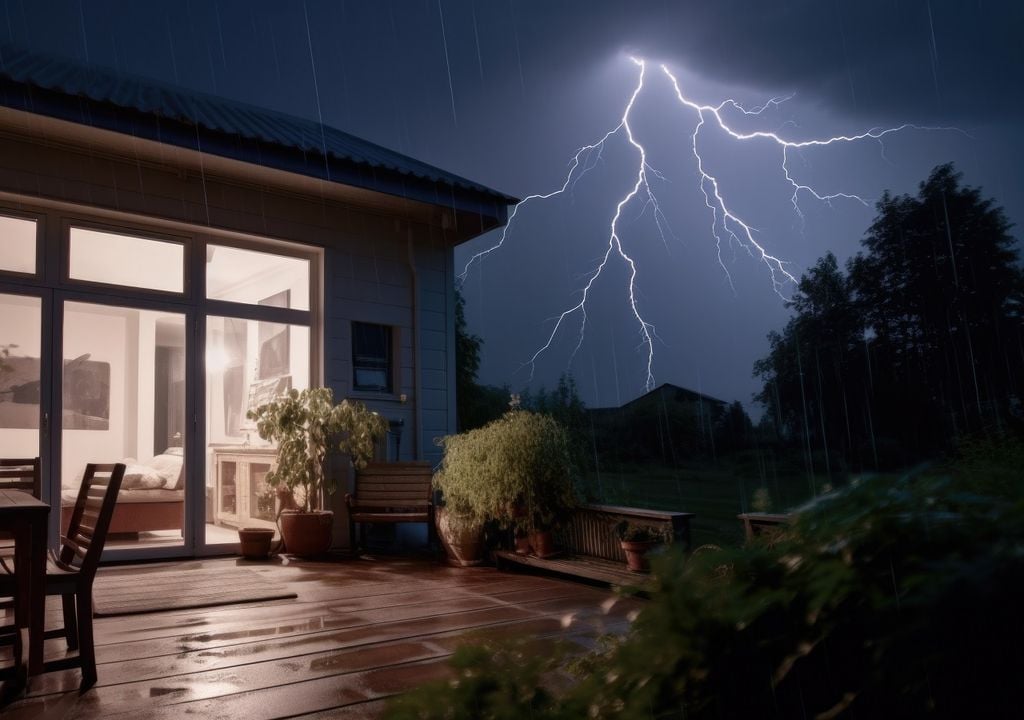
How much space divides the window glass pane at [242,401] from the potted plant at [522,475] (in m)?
1.98

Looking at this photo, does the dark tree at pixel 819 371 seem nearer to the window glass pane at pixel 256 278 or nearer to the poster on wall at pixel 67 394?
the window glass pane at pixel 256 278

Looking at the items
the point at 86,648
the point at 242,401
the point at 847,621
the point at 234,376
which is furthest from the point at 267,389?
the point at 847,621

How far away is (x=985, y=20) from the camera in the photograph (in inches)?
577

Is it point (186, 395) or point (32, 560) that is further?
point (186, 395)

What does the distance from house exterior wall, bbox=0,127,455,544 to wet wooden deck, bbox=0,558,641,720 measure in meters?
2.12

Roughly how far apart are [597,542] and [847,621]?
175 inches

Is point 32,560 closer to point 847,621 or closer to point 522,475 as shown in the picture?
point 847,621

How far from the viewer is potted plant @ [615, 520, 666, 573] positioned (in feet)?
14.5

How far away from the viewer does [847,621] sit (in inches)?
25.5

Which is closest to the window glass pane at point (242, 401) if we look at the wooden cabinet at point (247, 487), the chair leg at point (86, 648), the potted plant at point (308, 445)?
the wooden cabinet at point (247, 487)

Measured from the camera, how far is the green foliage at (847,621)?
1.86 ft

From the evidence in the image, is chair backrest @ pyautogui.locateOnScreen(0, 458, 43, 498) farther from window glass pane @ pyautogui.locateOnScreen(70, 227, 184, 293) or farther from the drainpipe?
the drainpipe

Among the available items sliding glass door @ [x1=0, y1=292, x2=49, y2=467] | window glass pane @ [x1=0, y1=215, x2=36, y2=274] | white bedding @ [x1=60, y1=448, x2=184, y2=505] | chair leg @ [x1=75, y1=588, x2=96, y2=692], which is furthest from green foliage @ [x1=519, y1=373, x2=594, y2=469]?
chair leg @ [x1=75, y1=588, x2=96, y2=692]

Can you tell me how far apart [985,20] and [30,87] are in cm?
1636
